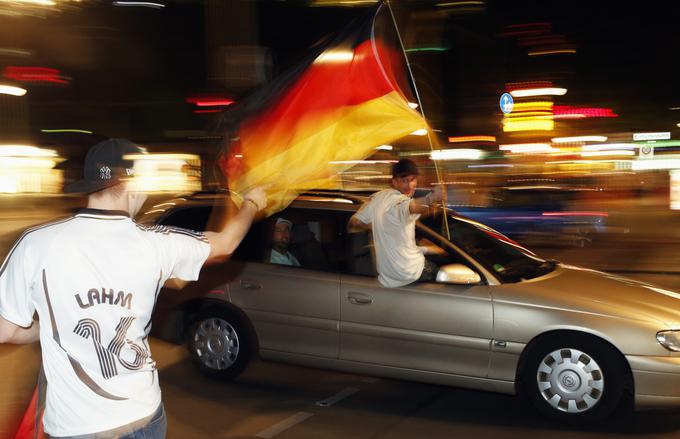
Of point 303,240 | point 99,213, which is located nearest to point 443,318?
point 303,240

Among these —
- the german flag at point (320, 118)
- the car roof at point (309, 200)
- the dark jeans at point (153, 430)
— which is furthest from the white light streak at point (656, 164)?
the dark jeans at point (153, 430)

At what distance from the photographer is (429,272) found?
577 centimetres

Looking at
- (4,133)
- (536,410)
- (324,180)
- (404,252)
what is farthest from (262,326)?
(4,133)

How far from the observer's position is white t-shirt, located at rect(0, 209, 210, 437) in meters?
2.26

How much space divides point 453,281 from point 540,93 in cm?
3426

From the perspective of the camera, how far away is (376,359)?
18.8ft

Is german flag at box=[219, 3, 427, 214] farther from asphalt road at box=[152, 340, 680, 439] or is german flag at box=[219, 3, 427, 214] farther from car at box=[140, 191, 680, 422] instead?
asphalt road at box=[152, 340, 680, 439]

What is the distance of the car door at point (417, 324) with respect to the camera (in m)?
5.46

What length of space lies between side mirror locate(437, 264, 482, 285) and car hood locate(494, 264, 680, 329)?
0.23 meters

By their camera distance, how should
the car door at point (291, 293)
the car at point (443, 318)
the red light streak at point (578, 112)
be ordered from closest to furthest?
the car at point (443, 318) → the car door at point (291, 293) → the red light streak at point (578, 112)

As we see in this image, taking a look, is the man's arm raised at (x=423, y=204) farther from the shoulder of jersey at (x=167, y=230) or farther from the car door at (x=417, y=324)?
the shoulder of jersey at (x=167, y=230)

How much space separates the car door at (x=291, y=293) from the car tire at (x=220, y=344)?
163mm

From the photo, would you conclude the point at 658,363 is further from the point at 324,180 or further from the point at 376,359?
the point at 324,180

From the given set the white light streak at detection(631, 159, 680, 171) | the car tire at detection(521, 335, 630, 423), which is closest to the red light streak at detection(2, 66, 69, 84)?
the car tire at detection(521, 335, 630, 423)
